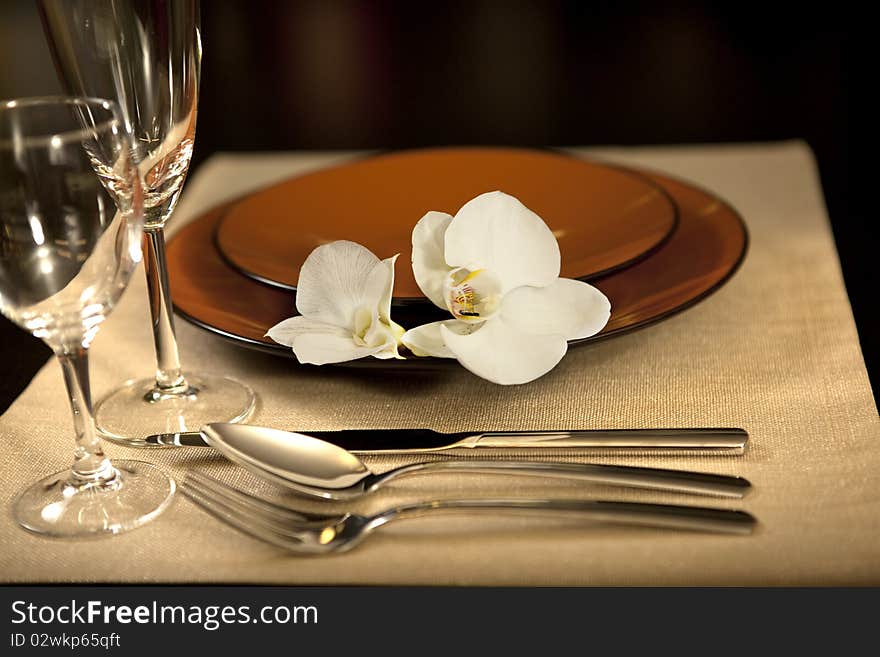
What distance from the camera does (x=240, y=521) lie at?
53 centimetres

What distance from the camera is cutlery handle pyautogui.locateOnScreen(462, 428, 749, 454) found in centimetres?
59

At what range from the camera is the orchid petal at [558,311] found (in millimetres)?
625

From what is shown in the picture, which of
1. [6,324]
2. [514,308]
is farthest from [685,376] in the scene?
[6,324]

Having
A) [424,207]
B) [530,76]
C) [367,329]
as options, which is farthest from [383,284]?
[530,76]

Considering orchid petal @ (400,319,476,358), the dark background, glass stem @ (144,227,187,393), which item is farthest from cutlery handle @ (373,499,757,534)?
the dark background

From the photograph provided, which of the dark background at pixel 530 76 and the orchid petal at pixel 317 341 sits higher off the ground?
the dark background at pixel 530 76

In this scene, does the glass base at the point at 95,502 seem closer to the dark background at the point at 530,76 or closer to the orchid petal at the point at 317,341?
the orchid petal at the point at 317,341

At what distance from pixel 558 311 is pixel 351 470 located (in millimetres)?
164

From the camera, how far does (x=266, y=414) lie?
0.67 metres

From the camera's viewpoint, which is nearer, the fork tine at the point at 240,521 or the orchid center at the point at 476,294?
the fork tine at the point at 240,521

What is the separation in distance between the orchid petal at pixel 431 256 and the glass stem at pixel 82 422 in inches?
7.9

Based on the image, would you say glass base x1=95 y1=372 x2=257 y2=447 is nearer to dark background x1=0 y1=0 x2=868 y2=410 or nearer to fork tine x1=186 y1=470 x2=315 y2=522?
fork tine x1=186 y1=470 x2=315 y2=522

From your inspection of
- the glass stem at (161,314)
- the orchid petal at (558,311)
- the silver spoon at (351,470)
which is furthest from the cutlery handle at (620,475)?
the glass stem at (161,314)

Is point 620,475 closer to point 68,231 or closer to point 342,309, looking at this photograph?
point 342,309
